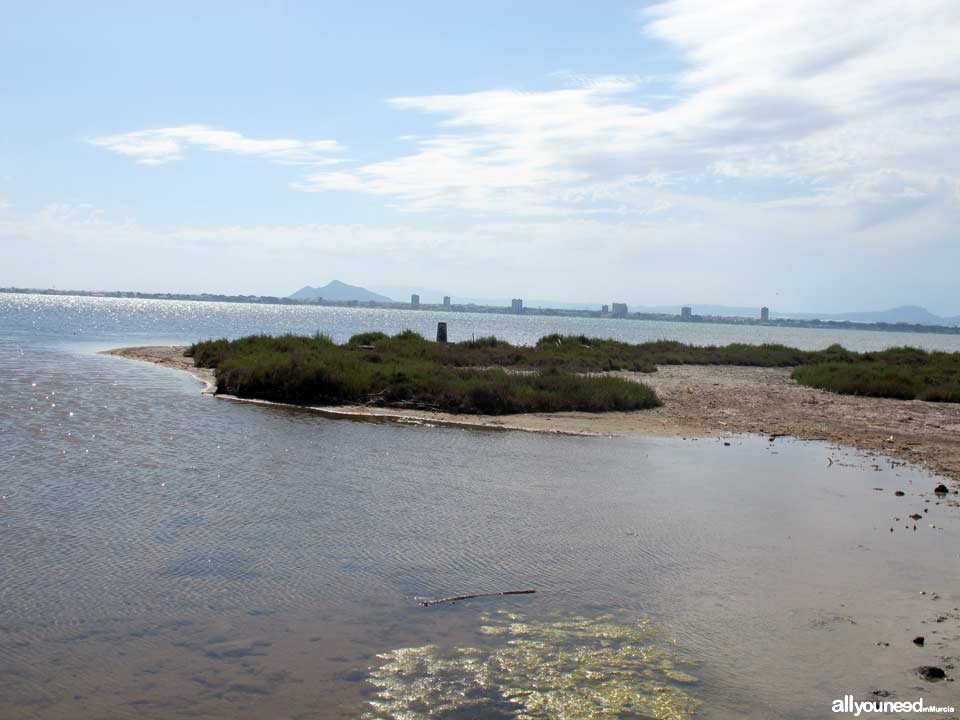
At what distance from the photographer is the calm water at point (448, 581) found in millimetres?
6699

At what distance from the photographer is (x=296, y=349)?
33.2 metres

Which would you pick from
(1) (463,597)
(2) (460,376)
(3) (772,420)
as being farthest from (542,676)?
(2) (460,376)

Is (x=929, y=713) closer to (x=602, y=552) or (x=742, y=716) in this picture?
(x=742, y=716)

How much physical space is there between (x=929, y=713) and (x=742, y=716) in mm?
1420

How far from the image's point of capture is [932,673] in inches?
277

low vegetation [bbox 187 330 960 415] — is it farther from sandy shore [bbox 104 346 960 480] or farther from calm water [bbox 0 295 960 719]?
calm water [bbox 0 295 960 719]

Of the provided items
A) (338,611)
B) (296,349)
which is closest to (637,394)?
(296,349)

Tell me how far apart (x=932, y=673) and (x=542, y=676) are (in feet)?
10.6

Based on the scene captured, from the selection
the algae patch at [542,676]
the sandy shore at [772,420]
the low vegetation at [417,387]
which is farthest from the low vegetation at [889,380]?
the algae patch at [542,676]

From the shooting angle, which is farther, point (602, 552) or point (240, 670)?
point (602, 552)

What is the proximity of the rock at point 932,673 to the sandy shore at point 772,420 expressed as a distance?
10331 mm

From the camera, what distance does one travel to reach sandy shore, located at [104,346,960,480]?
2017cm

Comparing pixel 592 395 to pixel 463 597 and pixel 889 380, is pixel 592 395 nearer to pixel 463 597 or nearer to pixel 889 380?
pixel 889 380

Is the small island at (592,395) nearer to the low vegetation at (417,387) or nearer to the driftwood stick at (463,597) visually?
the low vegetation at (417,387)
